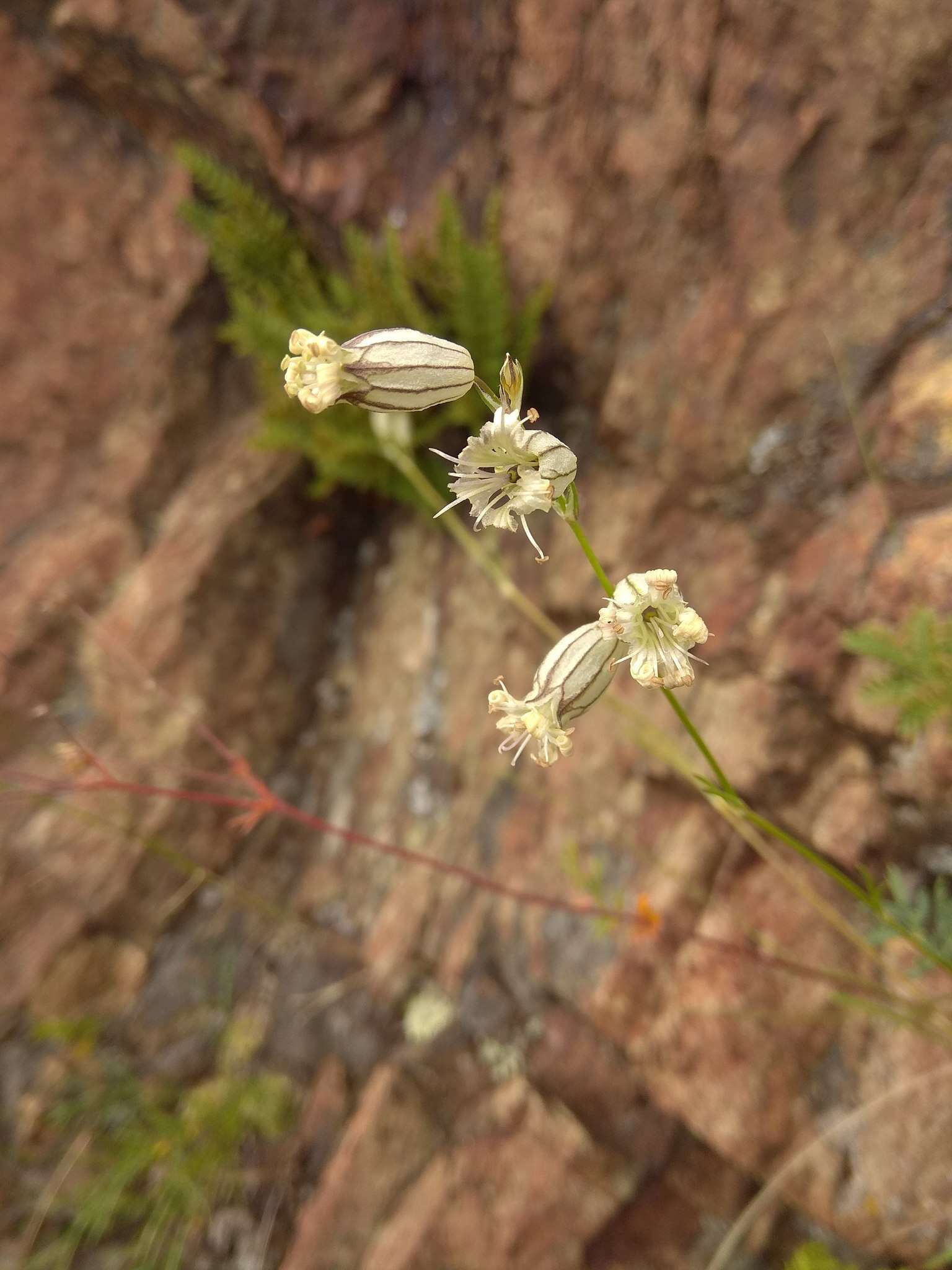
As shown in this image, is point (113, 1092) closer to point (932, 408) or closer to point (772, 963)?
point (772, 963)

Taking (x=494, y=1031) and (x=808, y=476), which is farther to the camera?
(x=494, y=1031)

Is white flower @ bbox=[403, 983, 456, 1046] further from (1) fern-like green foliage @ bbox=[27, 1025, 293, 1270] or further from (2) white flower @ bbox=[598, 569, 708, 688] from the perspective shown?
(2) white flower @ bbox=[598, 569, 708, 688]

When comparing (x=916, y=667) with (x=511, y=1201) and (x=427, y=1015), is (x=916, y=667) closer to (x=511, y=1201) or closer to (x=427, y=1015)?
(x=511, y=1201)

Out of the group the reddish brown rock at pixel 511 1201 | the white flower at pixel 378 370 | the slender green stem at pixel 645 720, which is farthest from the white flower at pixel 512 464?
the reddish brown rock at pixel 511 1201

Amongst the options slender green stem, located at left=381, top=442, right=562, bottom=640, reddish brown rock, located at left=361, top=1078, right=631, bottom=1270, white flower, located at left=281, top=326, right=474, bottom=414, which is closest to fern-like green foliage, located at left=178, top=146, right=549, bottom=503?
slender green stem, located at left=381, top=442, right=562, bottom=640

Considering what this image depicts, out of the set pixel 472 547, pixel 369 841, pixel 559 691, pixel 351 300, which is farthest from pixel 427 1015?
pixel 351 300

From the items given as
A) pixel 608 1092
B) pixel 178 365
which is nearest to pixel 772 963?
pixel 608 1092

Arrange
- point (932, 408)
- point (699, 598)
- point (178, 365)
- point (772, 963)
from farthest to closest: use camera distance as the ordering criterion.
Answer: point (178, 365) < point (699, 598) < point (772, 963) < point (932, 408)

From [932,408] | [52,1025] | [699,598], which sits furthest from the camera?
[52,1025]
